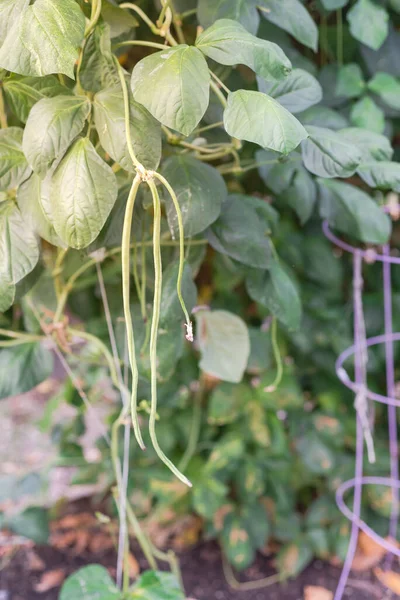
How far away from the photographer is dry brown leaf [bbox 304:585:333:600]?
1280mm

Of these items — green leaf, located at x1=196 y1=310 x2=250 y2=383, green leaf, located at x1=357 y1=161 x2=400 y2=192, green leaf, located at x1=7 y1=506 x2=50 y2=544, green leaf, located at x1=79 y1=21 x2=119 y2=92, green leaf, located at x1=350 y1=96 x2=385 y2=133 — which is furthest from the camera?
green leaf, located at x1=7 y1=506 x2=50 y2=544

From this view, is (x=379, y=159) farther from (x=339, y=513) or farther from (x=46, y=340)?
(x=339, y=513)

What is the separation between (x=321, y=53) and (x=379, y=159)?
48 cm

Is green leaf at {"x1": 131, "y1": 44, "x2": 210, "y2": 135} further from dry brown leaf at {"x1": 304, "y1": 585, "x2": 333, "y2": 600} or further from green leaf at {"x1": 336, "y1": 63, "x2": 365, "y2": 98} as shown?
dry brown leaf at {"x1": 304, "y1": 585, "x2": 333, "y2": 600}

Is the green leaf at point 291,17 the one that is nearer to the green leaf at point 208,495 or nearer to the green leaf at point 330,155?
the green leaf at point 330,155

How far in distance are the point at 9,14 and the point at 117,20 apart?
175 mm

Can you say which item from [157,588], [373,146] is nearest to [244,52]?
[373,146]

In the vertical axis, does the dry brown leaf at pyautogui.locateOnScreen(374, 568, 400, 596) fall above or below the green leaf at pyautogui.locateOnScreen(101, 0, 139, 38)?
below

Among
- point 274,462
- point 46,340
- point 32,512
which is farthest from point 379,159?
point 32,512

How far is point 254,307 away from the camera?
1330 mm

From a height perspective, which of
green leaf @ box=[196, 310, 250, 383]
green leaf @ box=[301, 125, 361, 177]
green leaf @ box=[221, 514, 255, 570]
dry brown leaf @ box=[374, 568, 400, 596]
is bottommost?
dry brown leaf @ box=[374, 568, 400, 596]

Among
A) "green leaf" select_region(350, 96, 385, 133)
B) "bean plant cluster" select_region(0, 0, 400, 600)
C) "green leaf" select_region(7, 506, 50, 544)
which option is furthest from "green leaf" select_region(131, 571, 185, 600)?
"green leaf" select_region(350, 96, 385, 133)

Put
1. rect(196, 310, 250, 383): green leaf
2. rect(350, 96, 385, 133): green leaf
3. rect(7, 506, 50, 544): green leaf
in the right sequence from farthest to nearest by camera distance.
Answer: rect(7, 506, 50, 544): green leaf → rect(350, 96, 385, 133): green leaf → rect(196, 310, 250, 383): green leaf

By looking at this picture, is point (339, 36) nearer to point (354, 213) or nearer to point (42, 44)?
point (354, 213)
